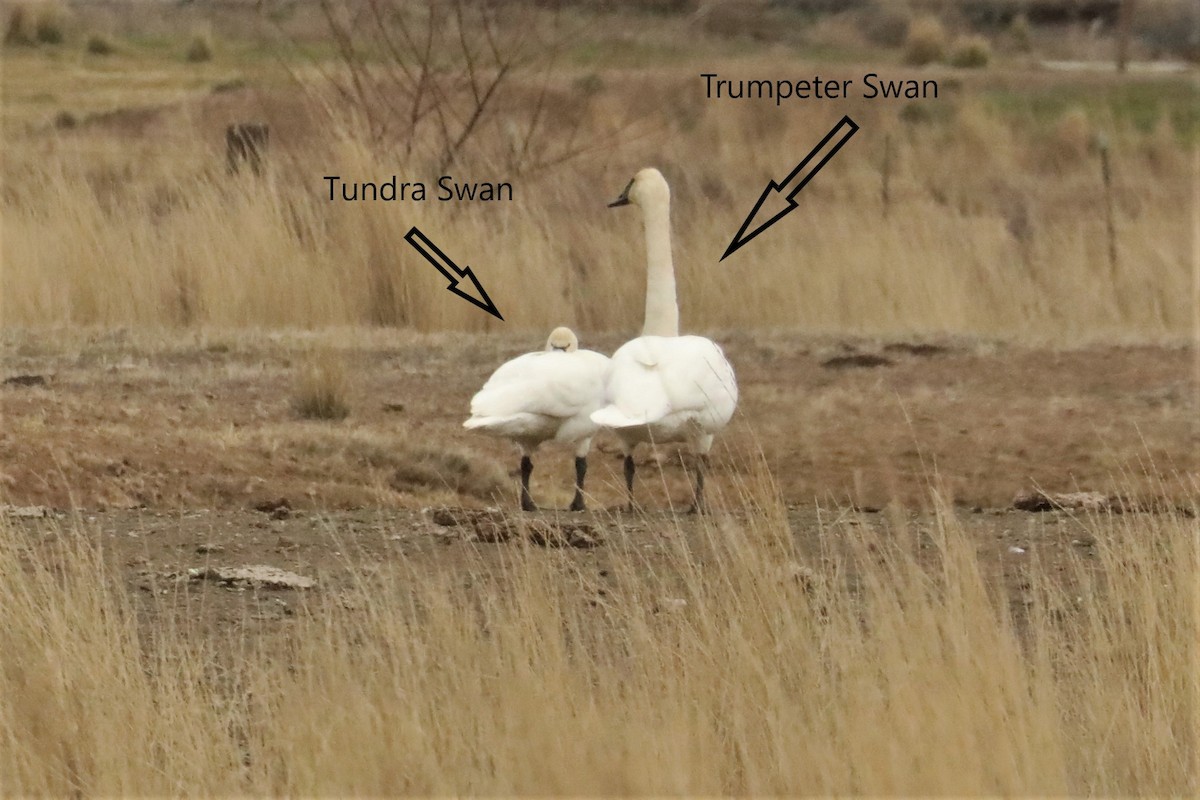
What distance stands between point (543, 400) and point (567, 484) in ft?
6.31

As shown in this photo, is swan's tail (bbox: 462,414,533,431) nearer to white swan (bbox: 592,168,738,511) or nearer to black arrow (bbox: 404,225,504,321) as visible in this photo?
white swan (bbox: 592,168,738,511)

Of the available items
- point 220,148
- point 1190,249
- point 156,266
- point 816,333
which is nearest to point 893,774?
point 816,333

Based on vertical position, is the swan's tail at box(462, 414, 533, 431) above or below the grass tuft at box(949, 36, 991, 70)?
below

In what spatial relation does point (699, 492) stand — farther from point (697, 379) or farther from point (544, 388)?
point (544, 388)

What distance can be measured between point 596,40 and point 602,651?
29853mm

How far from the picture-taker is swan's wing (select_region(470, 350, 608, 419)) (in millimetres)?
8078

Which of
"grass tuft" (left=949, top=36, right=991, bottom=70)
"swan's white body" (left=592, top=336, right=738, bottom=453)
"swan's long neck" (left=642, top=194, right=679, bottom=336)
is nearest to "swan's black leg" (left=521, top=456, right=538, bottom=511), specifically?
"swan's white body" (left=592, top=336, right=738, bottom=453)

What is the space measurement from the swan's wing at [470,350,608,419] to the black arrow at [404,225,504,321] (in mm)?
5114

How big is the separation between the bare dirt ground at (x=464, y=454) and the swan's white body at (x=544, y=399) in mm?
354

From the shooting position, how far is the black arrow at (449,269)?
1345cm

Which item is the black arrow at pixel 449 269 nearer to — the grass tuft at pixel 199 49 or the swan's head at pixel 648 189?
the swan's head at pixel 648 189

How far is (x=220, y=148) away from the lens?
19.8 metres

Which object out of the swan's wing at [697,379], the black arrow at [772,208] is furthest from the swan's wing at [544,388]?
the black arrow at [772,208]

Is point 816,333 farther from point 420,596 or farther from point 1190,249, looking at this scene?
point 420,596
